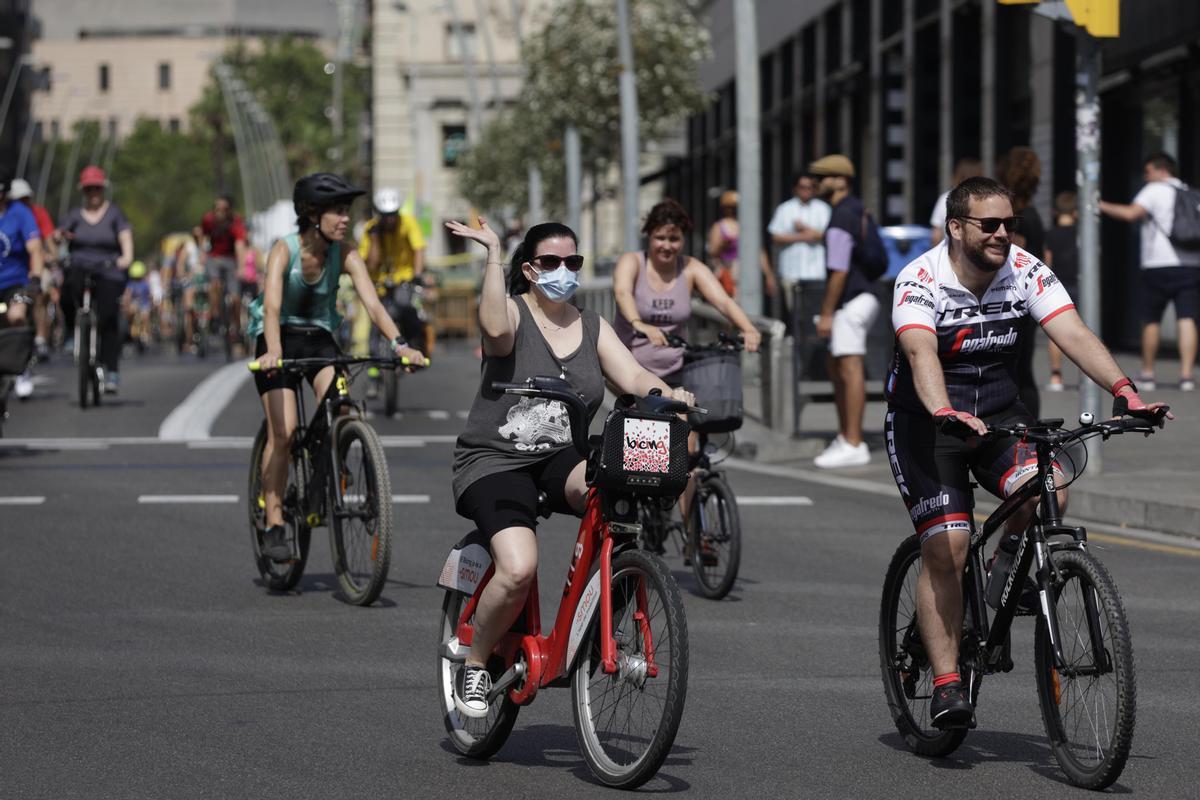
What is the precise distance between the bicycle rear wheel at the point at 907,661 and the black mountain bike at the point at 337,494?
274 centimetres

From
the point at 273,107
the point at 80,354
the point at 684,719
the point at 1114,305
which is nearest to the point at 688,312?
the point at 684,719

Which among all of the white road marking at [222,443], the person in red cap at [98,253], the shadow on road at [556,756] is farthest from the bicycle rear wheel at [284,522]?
the person in red cap at [98,253]

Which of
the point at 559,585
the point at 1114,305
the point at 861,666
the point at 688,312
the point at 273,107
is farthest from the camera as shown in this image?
the point at 273,107

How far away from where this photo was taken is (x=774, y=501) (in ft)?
43.0

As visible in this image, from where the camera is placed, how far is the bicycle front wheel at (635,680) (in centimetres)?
572

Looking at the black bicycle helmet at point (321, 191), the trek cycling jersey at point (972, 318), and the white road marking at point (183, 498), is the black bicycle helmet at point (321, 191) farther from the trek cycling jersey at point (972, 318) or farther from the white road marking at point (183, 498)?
the white road marking at point (183, 498)

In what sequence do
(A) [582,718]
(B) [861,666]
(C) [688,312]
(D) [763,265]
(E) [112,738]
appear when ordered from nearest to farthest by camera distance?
(A) [582,718] < (E) [112,738] < (B) [861,666] < (C) [688,312] < (D) [763,265]

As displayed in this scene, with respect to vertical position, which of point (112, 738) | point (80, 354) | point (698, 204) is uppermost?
point (698, 204)

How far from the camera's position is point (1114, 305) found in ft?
88.0

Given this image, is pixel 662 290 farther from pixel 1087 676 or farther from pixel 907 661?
pixel 1087 676

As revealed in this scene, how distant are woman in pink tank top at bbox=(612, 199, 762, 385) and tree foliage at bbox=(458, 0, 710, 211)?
29.9 m

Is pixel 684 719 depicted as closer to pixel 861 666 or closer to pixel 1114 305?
pixel 861 666

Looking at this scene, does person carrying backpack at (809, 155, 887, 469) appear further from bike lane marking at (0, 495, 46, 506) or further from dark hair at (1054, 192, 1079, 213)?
dark hair at (1054, 192, 1079, 213)

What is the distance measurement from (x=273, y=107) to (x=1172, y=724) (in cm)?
13758
